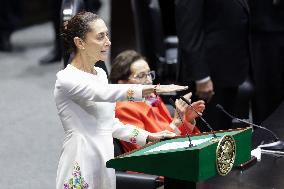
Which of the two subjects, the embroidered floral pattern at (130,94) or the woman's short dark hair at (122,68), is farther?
the woman's short dark hair at (122,68)

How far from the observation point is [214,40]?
11.9ft

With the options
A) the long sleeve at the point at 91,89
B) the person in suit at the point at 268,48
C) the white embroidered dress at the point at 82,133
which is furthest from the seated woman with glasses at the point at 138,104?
the person in suit at the point at 268,48

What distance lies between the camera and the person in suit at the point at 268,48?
4102 mm

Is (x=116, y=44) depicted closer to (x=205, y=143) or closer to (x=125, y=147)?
(x=125, y=147)

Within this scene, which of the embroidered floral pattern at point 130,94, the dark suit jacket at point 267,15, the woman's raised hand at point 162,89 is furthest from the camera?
the dark suit jacket at point 267,15

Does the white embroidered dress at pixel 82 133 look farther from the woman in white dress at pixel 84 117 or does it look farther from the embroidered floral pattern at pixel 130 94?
the embroidered floral pattern at pixel 130 94

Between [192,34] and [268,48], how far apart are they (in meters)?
0.73

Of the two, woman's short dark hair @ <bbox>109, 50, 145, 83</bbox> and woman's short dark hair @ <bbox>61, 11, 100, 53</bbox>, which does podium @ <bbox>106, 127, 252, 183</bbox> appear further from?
woman's short dark hair @ <bbox>109, 50, 145, 83</bbox>

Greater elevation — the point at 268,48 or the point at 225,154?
the point at 268,48

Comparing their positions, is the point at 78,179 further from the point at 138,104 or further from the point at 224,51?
the point at 224,51

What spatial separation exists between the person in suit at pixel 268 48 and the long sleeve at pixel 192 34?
632mm

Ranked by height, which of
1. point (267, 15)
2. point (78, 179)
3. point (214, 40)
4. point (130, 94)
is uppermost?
point (267, 15)

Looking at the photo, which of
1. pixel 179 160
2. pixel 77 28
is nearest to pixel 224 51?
pixel 77 28

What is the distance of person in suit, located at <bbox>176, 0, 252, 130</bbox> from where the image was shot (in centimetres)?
354
